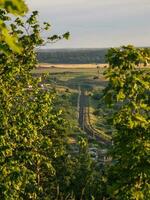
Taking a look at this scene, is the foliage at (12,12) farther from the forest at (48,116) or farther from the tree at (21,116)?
the tree at (21,116)

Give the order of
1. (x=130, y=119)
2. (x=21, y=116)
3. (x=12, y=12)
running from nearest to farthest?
(x=12, y=12), (x=130, y=119), (x=21, y=116)

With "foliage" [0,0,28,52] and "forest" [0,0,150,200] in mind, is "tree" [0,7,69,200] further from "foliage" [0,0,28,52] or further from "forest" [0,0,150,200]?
"foliage" [0,0,28,52]

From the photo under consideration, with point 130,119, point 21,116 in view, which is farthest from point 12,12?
point 21,116

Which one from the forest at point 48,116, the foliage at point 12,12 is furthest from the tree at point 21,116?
the foliage at point 12,12

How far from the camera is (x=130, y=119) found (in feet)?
46.7

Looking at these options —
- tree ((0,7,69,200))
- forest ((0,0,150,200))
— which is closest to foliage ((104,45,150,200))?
forest ((0,0,150,200))

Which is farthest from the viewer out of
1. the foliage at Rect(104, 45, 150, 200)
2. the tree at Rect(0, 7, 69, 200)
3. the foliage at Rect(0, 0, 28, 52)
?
the tree at Rect(0, 7, 69, 200)

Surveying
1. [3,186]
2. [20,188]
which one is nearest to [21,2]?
[3,186]

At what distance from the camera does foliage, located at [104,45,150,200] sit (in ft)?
46.4

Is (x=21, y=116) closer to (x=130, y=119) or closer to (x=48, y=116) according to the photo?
(x=48, y=116)

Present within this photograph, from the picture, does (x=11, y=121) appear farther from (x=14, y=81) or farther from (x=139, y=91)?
(x=139, y=91)

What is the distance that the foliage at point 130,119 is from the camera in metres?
14.1

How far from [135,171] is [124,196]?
0.86 m

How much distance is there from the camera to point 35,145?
2634 centimetres
